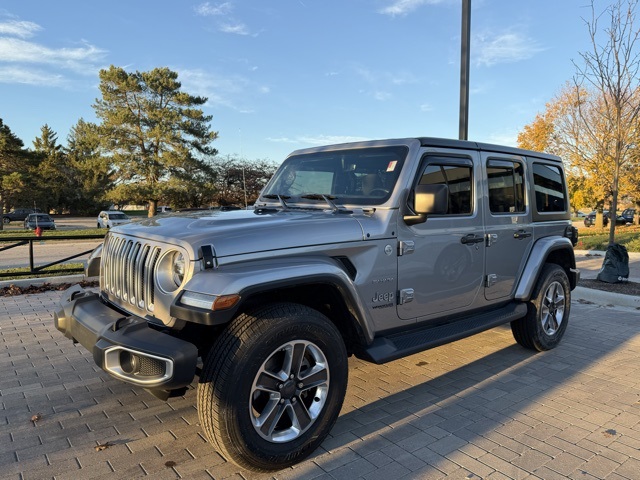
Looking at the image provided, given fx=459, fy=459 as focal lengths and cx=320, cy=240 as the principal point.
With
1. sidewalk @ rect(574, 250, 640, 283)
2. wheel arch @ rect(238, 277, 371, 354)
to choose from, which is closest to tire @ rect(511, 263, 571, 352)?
wheel arch @ rect(238, 277, 371, 354)

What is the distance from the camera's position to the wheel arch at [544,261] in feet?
15.0

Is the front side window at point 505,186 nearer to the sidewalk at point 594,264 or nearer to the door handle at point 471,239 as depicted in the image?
the door handle at point 471,239

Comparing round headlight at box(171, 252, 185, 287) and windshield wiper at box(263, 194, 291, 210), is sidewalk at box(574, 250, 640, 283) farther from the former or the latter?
round headlight at box(171, 252, 185, 287)

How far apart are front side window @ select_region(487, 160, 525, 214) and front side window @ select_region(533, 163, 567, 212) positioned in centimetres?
33

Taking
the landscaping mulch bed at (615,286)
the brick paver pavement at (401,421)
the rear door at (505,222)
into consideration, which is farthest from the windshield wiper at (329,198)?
the landscaping mulch bed at (615,286)

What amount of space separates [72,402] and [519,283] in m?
4.20

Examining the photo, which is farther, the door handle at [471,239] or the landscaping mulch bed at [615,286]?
the landscaping mulch bed at [615,286]

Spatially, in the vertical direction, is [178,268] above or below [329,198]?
below

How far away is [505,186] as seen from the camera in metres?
4.51

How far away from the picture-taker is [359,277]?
3.14m

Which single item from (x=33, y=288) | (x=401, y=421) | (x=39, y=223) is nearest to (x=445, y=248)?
(x=401, y=421)

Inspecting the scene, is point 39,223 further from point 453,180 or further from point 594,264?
point 453,180

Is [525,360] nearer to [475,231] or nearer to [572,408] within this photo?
[572,408]

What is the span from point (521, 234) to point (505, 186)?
→ 51 centimetres
